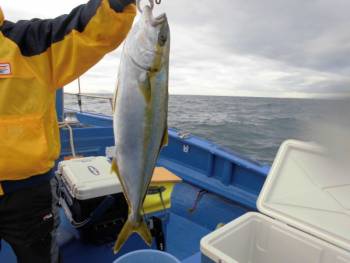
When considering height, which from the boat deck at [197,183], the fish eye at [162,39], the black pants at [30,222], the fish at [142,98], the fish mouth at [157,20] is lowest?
the boat deck at [197,183]

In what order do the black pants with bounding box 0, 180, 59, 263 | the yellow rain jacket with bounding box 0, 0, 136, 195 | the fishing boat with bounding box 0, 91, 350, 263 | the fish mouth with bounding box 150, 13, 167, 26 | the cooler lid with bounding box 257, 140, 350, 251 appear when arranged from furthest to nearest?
the fishing boat with bounding box 0, 91, 350, 263, the cooler lid with bounding box 257, 140, 350, 251, the black pants with bounding box 0, 180, 59, 263, the yellow rain jacket with bounding box 0, 0, 136, 195, the fish mouth with bounding box 150, 13, 167, 26

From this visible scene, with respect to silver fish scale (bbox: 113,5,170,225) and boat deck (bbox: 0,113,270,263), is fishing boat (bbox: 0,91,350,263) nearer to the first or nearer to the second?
boat deck (bbox: 0,113,270,263)

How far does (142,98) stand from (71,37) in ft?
2.35

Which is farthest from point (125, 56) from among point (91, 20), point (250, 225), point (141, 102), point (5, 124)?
point (250, 225)

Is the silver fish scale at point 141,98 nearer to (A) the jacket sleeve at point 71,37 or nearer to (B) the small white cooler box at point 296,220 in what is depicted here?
(A) the jacket sleeve at point 71,37

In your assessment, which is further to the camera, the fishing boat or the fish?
the fishing boat

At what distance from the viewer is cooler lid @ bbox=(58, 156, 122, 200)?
2297 millimetres

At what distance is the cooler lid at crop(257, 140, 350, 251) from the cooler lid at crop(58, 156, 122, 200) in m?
1.14

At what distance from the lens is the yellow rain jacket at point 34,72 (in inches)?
65.2

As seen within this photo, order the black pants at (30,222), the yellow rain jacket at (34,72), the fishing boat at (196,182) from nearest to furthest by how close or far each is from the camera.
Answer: the yellow rain jacket at (34,72) < the black pants at (30,222) < the fishing boat at (196,182)

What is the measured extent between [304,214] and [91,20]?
5.73 ft

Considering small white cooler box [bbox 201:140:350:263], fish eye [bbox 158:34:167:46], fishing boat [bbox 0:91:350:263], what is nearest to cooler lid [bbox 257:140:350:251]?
small white cooler box [bbox 201:140:350:263]

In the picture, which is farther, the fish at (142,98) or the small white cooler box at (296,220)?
the small white cooler box at (296,220)

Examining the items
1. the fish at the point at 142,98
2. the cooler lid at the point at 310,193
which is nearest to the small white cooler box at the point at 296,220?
the cooler lid at the point at 310,193
